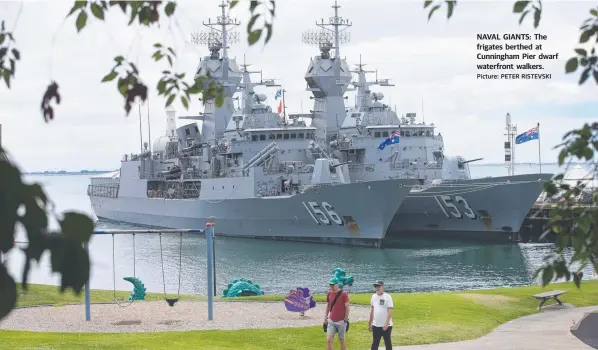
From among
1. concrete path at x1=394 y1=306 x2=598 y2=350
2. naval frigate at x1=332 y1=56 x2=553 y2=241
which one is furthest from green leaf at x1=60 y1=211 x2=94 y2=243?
naval frigate at x1=332 y1=56 x2=553 y2=241

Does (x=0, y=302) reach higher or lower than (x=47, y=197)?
lower

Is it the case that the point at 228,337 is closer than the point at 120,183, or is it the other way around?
the point at 228,337

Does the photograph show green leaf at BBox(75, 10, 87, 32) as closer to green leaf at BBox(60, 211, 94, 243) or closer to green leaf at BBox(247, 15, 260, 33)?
green leaf at BBox(247, 15, 260, 33)

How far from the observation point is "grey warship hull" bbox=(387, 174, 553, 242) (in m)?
43.6

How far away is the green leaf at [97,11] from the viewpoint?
442cm

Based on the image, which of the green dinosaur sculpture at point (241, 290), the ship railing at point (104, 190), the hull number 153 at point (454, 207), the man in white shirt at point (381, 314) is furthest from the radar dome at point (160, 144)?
the man in white shirt at point (381, 314)

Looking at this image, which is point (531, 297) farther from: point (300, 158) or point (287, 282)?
point (300, 158)

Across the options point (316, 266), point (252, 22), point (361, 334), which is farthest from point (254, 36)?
point (316, 266)

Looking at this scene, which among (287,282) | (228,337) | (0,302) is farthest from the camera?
(287,282)

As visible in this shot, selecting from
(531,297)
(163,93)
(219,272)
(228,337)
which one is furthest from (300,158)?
(163,93)

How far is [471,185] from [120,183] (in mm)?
27583

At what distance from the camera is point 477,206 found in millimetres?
45031

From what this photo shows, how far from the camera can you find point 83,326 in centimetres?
1584

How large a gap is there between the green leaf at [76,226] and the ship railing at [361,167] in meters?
46.6
